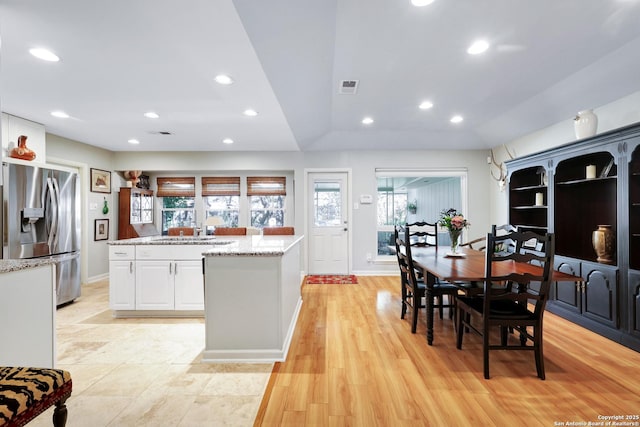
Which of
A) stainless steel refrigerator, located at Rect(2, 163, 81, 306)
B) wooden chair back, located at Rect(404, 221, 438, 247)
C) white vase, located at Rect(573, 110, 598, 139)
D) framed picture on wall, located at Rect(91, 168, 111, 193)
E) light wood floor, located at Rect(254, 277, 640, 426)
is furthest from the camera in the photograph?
framed picture on wall, located at Rect(91, 168, 111, 193)

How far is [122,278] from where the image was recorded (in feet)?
11.1

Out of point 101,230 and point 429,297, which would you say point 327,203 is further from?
point 101,230

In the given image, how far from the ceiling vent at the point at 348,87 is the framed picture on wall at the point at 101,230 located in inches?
187

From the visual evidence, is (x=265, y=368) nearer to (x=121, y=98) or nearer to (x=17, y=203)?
(x=121, y=98)

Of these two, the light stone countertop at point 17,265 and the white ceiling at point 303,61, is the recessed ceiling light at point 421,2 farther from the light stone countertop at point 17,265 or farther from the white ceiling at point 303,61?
the light stone countertop at point 17,265

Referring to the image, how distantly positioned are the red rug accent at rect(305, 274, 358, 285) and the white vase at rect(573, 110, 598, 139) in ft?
11.5

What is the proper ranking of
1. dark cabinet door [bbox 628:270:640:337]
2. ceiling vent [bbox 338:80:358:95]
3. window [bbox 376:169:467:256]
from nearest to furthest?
dark cabinet door [bbox 628:270:640:337]
ceiling vent [bbox 338:80:358:95]
window [bbox 376:169:467:256]

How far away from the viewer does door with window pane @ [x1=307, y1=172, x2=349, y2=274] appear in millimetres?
5699

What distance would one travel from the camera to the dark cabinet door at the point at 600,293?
8.88ft

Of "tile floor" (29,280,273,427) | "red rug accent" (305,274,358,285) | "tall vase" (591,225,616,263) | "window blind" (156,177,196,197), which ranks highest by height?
"window blind" (156,177,196,197)

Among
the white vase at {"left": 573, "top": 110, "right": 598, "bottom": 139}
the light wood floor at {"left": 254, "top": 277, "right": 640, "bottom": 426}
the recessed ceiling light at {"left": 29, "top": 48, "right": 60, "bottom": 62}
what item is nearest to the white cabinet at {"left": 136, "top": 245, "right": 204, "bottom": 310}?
the light wood floor at {"left": 254, "top": 277, "right": 640, "bottom": 426}

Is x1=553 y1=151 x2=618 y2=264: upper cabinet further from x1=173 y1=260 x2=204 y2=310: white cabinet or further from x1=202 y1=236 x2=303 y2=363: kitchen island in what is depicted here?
x1=173 y1=260 x2=204 y2=310: white cabinet

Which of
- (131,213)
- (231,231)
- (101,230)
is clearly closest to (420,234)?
(231,231)

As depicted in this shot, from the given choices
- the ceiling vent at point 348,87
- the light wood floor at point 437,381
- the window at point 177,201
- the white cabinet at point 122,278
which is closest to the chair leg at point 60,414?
the light wood floor at point 437,381
